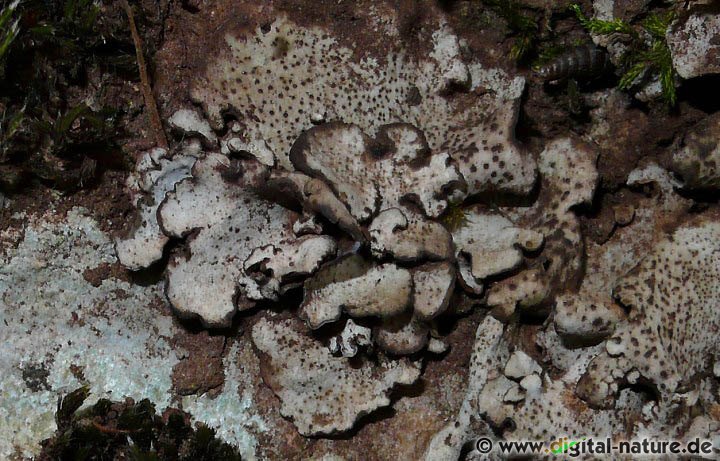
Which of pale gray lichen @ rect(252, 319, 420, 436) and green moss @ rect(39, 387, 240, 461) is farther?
pale gray lichen @ rect(252, 319, 420, 436)

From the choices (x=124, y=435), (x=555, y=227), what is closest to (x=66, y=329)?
(x=124, y=435)

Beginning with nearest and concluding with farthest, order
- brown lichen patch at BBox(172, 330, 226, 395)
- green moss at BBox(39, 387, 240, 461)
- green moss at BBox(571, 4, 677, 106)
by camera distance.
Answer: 1. green moss at BBox(39, 387, 240, 461)
2. green moss at BBox(571, 4, 677, 106)
3. brown lichen patch at BBox(172, 330, 226, 395)

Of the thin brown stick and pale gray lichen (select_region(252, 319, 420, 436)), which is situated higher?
the thin brown stick

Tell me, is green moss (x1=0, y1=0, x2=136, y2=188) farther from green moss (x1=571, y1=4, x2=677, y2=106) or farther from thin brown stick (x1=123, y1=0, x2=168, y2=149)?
green moss (x1=571, y1=4, x2=677, y2=106)

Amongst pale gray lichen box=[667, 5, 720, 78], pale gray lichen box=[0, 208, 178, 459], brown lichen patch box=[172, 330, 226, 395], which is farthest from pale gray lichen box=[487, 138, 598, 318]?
pale gray lichen box=[0, 208, 178, 459]

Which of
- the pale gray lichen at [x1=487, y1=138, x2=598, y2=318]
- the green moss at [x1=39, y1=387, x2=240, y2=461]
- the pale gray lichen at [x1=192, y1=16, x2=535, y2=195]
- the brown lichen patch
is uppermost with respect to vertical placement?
the pale gray lichen at [x1=192, y1=16, x2=535, y2=195]

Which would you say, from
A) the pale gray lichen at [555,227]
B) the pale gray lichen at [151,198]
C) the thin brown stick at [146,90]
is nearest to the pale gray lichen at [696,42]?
the pale gray lichen at [555,227]
